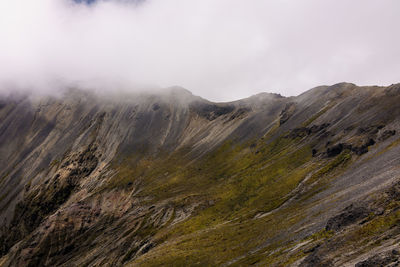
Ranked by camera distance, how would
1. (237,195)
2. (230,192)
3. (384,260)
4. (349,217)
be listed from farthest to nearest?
1. (230,192)
2. (237,195)
3. (349,217)
4. (384,260)

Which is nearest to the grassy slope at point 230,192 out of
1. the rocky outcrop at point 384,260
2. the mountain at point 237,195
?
the mountain at point 237,195

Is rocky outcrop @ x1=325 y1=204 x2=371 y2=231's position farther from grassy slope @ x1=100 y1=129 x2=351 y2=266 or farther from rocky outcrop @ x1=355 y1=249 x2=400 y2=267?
rocky outcrop @ x1=355 y1=249 x2=400 y2=267

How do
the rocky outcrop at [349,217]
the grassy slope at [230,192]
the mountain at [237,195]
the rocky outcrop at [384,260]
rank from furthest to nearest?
1. the grassy slope at [230,192]
2. the mountain at [237,195]
3. the rocky outcrop at [349,217]
4. the rocky outcrop at [384,260]

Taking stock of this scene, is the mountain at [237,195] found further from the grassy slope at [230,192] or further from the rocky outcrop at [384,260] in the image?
the grassy slope at [230,192]

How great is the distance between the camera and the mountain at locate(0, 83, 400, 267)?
4384 cm

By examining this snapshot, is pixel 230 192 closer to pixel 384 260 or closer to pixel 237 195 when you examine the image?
pixel 237 195

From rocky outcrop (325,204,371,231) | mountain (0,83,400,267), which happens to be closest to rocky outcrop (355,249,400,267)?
mountain (0,83,400,267)

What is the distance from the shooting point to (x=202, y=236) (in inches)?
3285

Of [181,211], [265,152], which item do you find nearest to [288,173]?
[265,152]

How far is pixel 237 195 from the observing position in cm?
11206

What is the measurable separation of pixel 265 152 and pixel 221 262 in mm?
90487

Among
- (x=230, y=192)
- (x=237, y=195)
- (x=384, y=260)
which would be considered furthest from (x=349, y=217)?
(x=230, y=192)

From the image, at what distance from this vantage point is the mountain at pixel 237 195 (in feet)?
144

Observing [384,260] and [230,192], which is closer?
[384,260]
